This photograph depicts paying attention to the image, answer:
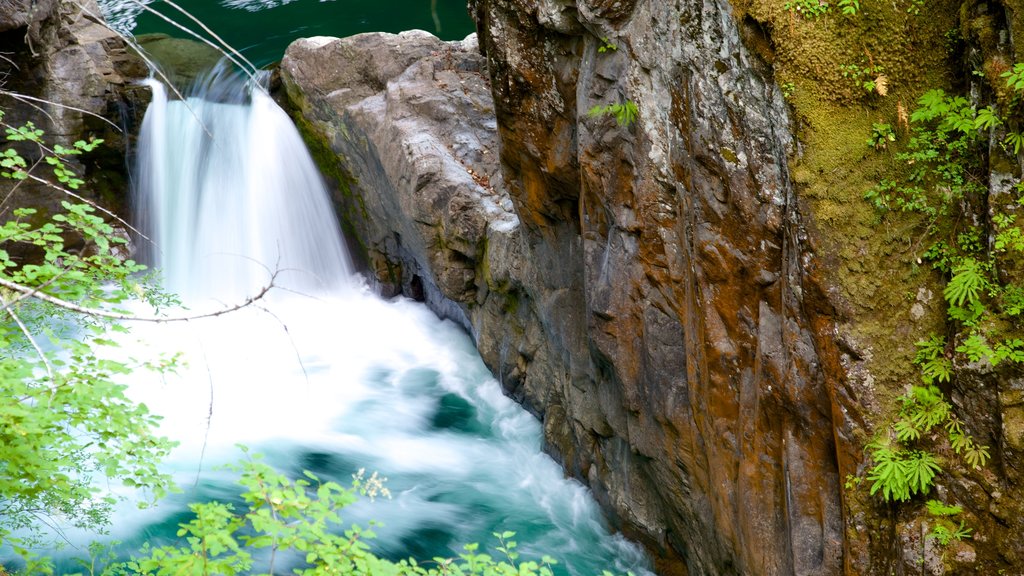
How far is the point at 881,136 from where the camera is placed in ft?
14.4

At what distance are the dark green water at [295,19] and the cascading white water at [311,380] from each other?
3.03 meters

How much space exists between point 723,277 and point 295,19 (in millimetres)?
12714

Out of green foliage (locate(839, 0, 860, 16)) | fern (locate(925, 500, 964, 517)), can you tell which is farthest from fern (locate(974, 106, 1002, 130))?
fern (locate(925, 500, 964, 517))

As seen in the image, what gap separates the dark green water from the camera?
1485 centimetres

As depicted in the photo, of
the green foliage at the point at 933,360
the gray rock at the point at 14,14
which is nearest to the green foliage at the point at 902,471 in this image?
the green foliage at the point at 933,360

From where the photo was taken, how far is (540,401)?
895cm

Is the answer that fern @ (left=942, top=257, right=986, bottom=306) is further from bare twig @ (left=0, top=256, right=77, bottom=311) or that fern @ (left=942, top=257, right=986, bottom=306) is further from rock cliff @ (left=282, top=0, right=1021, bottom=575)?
bare twig @ (left=0, top=256, right=77, bottom=311)

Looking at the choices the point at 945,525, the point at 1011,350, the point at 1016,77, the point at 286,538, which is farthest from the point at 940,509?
the point at 286,538

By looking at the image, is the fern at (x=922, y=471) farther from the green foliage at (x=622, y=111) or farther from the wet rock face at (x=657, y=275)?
the green foliage at (x=622, y=111)

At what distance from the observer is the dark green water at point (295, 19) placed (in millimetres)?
14852

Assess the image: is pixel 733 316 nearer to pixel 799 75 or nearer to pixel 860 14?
pixel 799 75

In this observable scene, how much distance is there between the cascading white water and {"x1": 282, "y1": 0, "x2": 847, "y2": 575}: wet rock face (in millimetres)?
557

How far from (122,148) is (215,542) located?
9.77 m

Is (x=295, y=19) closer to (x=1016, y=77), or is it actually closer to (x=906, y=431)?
(x=1016, y=77)
